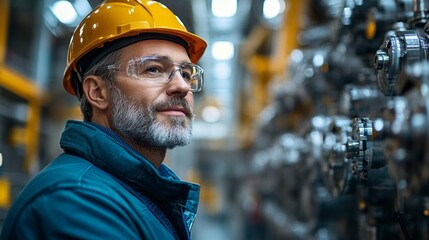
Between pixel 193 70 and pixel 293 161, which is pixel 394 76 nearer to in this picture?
pixel 193 70

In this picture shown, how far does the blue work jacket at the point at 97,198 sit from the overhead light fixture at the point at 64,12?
11.1ft

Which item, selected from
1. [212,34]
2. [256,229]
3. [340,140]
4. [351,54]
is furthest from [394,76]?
[256,229]

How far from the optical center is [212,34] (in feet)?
26.6

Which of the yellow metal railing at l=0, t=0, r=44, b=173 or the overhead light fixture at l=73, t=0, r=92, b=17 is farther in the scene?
the yellow metal railing at l=0, t=0, r=44, b=173

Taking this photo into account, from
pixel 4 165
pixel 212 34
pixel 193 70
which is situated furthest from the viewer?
pixel 212 34

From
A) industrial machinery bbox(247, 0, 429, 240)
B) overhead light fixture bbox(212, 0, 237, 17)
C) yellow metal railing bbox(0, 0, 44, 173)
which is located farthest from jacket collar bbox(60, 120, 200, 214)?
overhead light fixture bbox(212, 0, 237, 17)

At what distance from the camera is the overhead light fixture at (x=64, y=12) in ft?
14.7

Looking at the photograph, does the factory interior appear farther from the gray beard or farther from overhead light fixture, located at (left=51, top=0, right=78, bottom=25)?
the gray beard

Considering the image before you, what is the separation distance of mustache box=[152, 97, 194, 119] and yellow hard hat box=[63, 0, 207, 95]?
0.19 m

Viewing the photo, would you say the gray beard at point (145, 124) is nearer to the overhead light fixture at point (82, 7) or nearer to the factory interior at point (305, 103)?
the factory interior at point (305, 103)

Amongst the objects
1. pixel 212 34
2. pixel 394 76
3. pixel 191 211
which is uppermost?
pixel 212 34

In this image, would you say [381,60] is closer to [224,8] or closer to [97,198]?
[97,198]

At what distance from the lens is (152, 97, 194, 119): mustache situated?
143 cm

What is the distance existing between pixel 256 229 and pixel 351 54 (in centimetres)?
687
